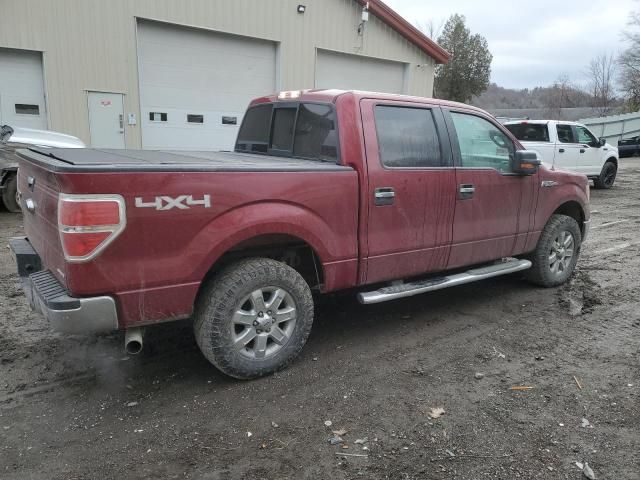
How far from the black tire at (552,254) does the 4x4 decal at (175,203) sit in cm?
386

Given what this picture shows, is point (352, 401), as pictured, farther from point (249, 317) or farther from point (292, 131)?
point (292, 131)

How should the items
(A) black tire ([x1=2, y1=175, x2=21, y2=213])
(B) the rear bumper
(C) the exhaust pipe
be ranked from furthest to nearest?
(A) black tire ([x1=2, y1=175, x2=21, y2=213]) → (C) the exhaust pipe → (B) the rear bumper

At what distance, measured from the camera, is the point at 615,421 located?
10.2 ft

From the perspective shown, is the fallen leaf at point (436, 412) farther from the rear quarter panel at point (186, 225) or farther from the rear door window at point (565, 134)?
the rear door window at point (565, 134)

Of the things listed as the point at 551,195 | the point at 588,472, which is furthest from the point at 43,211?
the point at 551,195

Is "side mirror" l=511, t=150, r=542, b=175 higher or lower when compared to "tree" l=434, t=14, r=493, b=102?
lower

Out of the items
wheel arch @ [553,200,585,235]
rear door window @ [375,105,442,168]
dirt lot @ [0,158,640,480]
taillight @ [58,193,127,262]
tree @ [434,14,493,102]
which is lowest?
dirt lot @ [0,158,640,480]

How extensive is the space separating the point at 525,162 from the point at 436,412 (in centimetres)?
275

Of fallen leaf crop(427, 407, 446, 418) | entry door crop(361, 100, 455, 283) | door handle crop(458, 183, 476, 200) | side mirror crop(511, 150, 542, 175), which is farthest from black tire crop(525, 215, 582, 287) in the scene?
fallen leaf crop(427, 407, 446, 418)

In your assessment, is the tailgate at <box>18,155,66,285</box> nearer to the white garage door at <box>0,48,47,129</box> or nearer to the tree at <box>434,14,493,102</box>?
the white garage door at <box>0,48,47,129</box>

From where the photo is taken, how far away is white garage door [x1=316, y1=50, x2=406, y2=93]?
15.1 meters

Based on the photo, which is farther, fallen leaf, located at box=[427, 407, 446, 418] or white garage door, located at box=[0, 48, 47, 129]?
white garage door, located at box=[0, 48, 47, 129]

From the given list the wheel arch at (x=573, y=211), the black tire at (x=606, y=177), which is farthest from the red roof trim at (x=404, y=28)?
the wheel arch at (x=573, y=211)

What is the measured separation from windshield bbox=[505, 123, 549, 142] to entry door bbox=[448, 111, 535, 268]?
9406 millimetres
